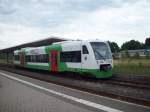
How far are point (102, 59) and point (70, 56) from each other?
327 cm

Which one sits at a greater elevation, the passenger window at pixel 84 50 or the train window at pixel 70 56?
the passenger window at pixel 84 50

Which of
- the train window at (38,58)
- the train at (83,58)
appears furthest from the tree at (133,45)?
the train at (83,58)

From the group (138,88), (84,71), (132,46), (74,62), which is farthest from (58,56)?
(132,46)

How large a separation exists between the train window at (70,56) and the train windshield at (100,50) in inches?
56.8

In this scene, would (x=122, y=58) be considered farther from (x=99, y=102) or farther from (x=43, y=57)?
(x=99, y=102)

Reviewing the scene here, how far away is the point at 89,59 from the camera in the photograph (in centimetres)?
1659

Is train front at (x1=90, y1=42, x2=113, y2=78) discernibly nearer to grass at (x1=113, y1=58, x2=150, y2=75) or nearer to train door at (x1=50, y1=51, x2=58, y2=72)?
grass at (x1=113, y1=58, x2=150, y2=75)

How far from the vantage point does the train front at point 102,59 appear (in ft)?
53.9

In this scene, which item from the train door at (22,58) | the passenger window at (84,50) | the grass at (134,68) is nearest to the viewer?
the passenger window at (84,50)

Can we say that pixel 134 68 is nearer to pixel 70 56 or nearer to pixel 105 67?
pixel 105 67

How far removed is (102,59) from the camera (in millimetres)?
16766

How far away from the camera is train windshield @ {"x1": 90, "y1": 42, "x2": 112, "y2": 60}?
16.8 metres

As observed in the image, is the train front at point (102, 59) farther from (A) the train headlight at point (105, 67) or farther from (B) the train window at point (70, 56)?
(B) the train window at point (70, 56)

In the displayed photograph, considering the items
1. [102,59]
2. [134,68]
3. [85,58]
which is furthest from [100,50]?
[134,68]
